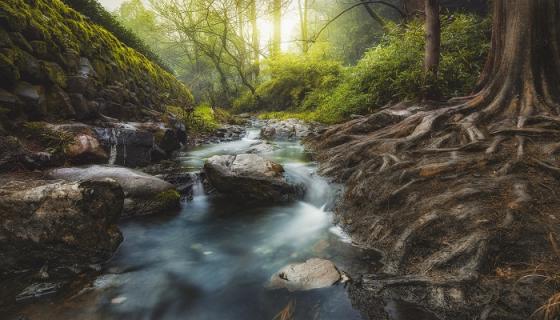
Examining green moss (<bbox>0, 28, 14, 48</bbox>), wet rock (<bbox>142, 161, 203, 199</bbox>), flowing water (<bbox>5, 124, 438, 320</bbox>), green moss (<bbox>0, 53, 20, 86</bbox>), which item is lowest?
flowing water (<bbox>5, 124, 438, 320</bbox>)

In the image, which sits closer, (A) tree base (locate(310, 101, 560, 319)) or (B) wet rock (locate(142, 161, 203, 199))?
(A) tree base (locate(310, 101, 560, 319))

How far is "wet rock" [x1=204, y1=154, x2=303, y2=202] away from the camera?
17.0 ft

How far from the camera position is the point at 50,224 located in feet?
10.1

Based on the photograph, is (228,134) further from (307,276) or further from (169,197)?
(307,276)

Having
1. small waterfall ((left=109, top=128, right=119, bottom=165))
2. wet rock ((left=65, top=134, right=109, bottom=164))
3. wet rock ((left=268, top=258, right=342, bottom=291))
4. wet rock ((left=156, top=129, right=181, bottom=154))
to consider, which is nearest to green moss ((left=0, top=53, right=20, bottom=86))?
wet rock ((left=65, top=134, right=109, bottom=164))

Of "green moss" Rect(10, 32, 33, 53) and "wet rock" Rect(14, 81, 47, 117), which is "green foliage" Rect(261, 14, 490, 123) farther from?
"green moss" Rect(10, 32, 33, 53)

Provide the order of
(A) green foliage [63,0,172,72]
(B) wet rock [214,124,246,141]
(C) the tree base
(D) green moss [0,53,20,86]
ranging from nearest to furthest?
(C) the tree base → (D) green moss [0,53,20,86] → (A) green foliage [63,0,172,72] → (B) wet rock [214,124,246,141]

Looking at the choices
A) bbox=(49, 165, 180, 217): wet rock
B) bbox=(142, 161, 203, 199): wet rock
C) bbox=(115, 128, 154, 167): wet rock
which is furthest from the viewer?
bbox=(115, 128, 154, 167): wet rock

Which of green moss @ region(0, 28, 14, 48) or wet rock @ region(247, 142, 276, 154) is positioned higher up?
green moss @ region(0, 28, 14, 48)

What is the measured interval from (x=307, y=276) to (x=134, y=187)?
3.16m

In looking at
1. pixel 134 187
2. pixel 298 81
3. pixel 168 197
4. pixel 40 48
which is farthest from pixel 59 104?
pixel 298 81

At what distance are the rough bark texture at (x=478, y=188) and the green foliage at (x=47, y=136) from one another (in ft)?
15.6

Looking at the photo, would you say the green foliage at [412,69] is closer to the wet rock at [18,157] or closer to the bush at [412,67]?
the bush at [412,67]

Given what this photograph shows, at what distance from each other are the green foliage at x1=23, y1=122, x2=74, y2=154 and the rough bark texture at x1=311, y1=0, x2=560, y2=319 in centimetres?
474
